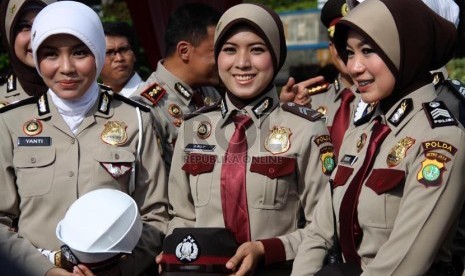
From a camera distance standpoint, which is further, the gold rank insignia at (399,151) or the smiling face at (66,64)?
the smiling face at (66,64)

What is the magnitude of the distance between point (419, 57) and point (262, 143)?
989mm

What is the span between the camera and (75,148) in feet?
14.1

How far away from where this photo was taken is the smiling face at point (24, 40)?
5.09m

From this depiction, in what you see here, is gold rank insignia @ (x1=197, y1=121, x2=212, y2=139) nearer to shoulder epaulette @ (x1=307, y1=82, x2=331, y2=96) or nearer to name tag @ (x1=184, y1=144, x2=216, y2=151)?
name tag @ (x1=184, y1=144, x2=216, y2=151)

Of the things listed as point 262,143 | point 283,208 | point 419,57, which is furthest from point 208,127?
point 419,57

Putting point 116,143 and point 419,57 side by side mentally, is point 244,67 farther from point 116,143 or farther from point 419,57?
point 419,57

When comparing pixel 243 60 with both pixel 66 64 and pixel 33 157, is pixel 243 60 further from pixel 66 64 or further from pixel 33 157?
pixel 33 157

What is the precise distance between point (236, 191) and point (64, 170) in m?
0.82

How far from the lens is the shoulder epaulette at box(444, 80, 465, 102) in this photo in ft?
14.5

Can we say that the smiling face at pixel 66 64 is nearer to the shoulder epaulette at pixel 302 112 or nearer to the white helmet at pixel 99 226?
the white helmet at pixel 99 226

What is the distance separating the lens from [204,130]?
14.4ft

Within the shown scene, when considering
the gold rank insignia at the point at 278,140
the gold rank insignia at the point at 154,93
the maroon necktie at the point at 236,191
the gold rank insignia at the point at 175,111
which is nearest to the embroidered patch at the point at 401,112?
the gold rank insignia at the point at 278,140

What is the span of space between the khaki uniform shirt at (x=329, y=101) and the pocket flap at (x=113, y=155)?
1730mm

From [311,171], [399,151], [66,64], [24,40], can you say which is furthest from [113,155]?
[399,151]
